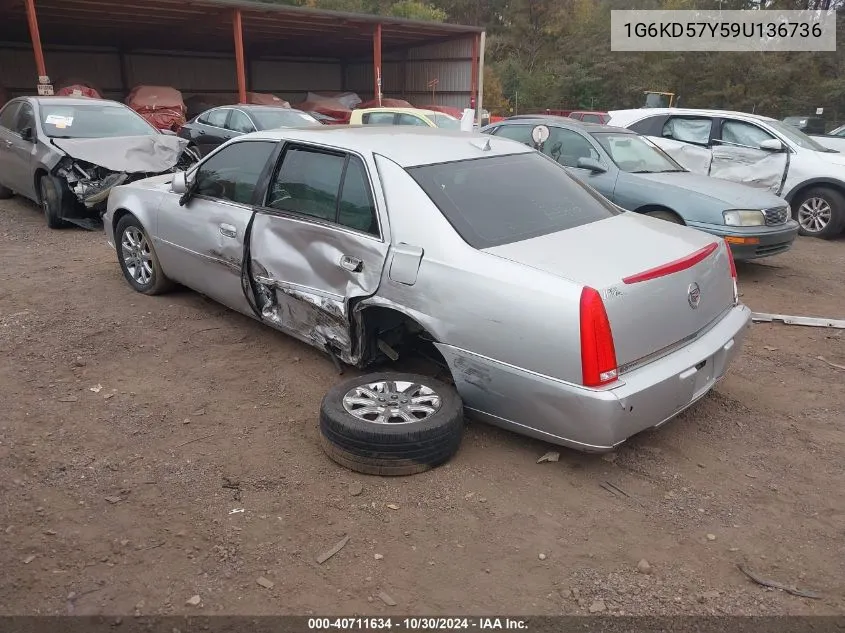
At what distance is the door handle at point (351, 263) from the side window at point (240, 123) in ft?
29.0

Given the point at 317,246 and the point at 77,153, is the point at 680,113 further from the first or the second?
the point at 77,153

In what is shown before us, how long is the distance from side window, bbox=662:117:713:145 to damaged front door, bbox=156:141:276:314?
7.01 meters

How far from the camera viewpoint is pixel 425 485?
3.20 meters

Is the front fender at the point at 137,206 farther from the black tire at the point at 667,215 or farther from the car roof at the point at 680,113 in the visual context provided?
the car roof at the point at 680,113

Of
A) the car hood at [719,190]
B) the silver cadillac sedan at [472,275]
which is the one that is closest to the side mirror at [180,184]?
the silver cadillac sedan at [472,275]

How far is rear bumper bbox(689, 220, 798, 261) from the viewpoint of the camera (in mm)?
6453

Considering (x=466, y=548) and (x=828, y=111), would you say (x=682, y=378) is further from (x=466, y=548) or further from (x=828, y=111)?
(x=828, y=111)

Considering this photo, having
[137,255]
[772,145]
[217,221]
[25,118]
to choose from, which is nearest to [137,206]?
[137,255]

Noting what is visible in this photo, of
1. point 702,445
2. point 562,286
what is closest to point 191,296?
point 562,286

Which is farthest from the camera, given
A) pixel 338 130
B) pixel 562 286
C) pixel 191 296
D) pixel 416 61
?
pixel 416 61

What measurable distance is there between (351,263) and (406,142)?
34.3 inches

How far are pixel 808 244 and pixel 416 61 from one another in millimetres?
18738

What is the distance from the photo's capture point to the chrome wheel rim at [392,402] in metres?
3.40

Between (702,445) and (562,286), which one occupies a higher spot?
(562,286)
